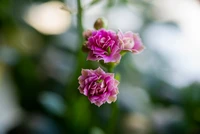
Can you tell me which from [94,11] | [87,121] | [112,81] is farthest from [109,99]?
[94,11]

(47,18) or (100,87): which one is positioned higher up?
(47,18)

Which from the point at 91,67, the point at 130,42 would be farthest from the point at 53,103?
the point at 130,42

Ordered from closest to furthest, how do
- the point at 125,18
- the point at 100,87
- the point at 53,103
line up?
1. the point at 100,87
2. the point at 53,103
3. the point at 125,18

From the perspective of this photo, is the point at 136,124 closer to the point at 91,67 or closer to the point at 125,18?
the point at 91,67

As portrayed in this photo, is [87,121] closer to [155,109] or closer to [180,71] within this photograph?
[155,109]

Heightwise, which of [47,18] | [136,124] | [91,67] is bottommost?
[136,124]

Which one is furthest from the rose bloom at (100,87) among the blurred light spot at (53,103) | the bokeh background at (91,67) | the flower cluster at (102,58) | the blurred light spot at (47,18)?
Result: the blurred light spot at (47,18)

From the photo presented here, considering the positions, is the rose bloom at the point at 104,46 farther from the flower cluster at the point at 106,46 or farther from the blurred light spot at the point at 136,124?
the blurred light spot at the point at 136,124
